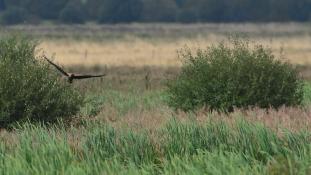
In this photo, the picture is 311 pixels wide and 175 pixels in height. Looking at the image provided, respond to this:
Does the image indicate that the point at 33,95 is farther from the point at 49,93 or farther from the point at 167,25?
the point at 167,25

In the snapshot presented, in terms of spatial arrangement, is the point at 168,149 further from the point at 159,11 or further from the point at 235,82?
the point at 159,11

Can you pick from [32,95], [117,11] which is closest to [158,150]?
[32,95]

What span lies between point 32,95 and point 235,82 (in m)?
5.08

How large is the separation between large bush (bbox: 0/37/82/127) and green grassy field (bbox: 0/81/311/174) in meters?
2.78

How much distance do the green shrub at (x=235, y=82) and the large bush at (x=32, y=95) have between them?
361cm

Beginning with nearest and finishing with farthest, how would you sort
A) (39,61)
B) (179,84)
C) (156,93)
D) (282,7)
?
(39,61) → (179,84) → (156,93) → (282,7)

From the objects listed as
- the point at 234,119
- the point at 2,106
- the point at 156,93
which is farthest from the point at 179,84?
the point at 156,93

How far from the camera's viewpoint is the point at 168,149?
1110cm

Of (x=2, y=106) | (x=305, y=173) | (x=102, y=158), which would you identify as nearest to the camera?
(x=305, y=173)

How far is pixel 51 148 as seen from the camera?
11.0 meters

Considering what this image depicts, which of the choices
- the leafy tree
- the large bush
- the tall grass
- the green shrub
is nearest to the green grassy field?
the tall grass

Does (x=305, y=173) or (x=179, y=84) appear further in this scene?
(x=179, y=84)

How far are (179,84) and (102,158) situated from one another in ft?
27.7

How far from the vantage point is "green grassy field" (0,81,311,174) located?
9906mm
